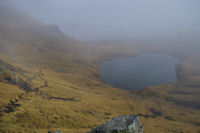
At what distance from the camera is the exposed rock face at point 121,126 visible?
14.2 m

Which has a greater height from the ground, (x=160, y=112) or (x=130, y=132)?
(x=130, y=132)

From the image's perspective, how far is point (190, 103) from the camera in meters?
76.4

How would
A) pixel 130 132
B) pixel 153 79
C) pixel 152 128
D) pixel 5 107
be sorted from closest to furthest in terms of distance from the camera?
1. pixel 130 132
2. pixel 5 107
3. pixel 152 128
4. pixel 153 79

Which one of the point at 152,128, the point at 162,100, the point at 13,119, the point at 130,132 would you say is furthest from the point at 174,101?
the point at 13,119

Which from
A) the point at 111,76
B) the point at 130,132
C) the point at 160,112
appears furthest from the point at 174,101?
the point at 130,132

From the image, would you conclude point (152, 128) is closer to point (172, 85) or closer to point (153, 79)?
point (172, 85)

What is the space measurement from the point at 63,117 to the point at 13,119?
35.4 feet

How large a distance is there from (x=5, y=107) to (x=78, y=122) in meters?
16.3

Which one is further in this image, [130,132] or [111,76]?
[111,76]

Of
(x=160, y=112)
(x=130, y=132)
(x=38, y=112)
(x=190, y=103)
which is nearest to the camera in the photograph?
(x=130, y=132)

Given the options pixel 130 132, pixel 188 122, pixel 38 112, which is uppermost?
pixel 130 132

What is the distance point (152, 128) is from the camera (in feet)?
136

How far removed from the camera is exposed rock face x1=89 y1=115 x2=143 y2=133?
14.2 m

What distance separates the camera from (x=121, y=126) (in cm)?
1450
